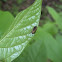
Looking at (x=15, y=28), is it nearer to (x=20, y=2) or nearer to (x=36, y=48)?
(x=36, y=48)

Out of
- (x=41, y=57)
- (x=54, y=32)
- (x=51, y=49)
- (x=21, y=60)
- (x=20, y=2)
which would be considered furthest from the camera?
(x=20, y=2)

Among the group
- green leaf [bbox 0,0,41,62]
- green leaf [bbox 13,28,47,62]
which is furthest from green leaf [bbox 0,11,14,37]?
green leaf [bbox 0,0,41,62]

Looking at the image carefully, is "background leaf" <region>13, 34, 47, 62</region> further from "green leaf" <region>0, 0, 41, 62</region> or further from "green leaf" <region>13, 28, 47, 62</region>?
"green leaf" <region>0, 0, 41, 62</region>

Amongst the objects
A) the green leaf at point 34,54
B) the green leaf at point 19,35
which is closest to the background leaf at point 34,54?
the green leaf at point 34,54

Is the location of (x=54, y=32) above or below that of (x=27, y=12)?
below

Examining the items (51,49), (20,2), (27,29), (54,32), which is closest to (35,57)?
(27,29)

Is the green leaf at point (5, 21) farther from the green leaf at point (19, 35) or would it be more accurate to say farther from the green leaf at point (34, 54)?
the green leaf at point (19, 35)

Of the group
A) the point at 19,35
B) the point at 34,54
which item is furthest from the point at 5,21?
the point at 19,35

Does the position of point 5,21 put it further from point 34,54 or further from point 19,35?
point 19,35

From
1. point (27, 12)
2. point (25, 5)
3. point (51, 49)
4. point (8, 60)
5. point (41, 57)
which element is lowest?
point (25, 5)
